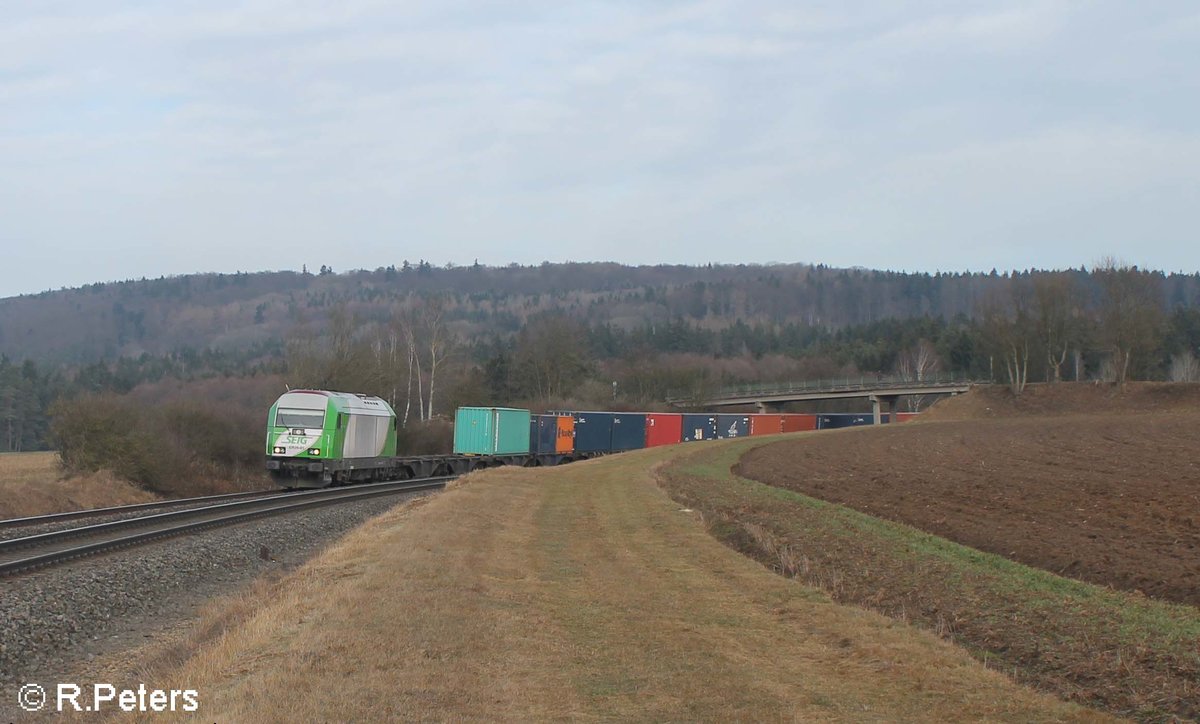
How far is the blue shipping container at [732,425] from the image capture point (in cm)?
7731

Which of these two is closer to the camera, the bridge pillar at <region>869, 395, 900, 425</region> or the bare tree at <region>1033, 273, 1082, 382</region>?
the bare tree at <region>1033, 273, 1082, 382</region>

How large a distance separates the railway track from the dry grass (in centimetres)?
638

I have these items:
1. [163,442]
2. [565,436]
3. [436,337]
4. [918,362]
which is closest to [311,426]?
[163,442]

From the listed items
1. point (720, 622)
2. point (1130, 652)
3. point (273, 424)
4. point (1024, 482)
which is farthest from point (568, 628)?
point (273, 424)

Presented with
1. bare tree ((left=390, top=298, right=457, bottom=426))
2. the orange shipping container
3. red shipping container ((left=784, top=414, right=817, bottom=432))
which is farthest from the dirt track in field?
bare tree ((left=390, top=298, right=457, bottom=426))

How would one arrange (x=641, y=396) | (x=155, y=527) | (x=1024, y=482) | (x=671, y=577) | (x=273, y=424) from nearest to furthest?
(x=671, y=577), (x=155, y=527), (x=1024, y=482), (x=273, y=424), (x=641, y=396)

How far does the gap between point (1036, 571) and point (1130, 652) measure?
568cm

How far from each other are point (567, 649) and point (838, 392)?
101 m

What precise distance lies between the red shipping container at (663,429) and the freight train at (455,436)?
69mm

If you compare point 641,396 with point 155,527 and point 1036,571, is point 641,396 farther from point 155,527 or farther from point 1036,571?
point 1036,571

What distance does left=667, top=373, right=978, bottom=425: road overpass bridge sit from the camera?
100 meters

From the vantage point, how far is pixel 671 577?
47.9 feet

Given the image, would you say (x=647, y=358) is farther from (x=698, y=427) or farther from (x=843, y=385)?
(x=698, y=427)

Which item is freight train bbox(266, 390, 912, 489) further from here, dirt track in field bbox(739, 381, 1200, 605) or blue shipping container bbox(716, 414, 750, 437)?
dirt track in field bbox(739, 381, 1200, 605)
